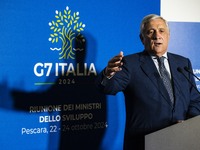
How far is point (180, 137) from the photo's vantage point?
1398 mm

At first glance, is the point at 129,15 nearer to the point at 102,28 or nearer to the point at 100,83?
the point at 102,28

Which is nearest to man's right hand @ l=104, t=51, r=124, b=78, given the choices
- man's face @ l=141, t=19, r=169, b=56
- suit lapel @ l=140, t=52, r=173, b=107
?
suit lapel @ l=140, t=52, r=173, b=107

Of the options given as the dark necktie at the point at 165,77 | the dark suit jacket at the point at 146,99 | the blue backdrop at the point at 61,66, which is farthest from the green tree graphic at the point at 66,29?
the dark necktie at the point at 165,77

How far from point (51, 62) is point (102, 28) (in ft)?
1.78

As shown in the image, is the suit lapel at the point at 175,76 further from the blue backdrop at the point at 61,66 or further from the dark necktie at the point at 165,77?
the blue backdrop at the point at 61,66

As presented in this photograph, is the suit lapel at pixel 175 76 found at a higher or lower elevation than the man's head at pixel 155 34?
lower

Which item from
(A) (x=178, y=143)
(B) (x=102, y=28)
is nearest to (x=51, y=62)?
(B) (x=102, y=28)

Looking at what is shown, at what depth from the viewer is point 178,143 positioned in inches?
55.3

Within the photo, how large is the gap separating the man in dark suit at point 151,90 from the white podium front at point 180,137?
1.39 feet

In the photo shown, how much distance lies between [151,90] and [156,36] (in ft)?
Answer: 1.18

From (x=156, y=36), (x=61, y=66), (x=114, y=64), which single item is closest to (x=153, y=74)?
(x=156, y=36)

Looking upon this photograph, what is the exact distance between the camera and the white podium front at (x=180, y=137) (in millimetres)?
1364

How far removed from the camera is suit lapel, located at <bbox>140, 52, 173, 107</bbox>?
6.27 ft

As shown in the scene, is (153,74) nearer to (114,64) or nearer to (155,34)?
(155,34)
